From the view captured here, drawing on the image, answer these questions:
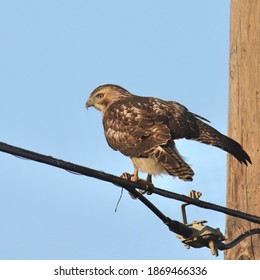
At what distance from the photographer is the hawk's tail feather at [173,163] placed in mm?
9945

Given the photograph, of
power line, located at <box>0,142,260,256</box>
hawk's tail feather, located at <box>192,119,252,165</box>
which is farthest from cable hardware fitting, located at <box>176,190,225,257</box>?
hawk's tail feather, located at <box>192,119,252,165</box>

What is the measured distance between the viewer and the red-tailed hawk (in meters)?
10.4

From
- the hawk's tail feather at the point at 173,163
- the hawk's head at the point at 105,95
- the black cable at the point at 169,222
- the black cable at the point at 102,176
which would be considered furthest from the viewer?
the hawk's head at the point at 105,95

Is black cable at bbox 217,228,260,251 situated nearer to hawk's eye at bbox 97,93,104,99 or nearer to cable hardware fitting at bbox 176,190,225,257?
cable hardware fitting at bbox 176,190,225,257

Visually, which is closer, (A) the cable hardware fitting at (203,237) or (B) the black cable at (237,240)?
(A) the cable hardware fitting at (203,237)

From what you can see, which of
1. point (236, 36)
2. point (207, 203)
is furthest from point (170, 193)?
point (236, 36)

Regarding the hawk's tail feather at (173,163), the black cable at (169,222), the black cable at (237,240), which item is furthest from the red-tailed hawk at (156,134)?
the black cable at (237,240)

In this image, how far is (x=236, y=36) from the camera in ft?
37.0

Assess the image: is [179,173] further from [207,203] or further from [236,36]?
[236,36]

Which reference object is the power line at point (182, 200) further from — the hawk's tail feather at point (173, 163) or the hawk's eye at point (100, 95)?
the hawk's eye at point (100, 95)

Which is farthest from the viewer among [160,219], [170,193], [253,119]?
[253,119]

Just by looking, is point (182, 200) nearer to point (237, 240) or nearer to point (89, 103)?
point (237, 240)
